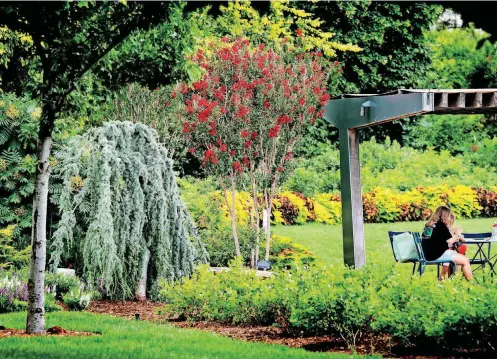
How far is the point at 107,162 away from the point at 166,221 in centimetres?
114

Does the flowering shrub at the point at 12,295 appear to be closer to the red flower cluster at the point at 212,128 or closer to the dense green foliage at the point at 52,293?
the dense green foliage at the point at 52,293

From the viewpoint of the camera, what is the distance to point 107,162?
1091 centimetres

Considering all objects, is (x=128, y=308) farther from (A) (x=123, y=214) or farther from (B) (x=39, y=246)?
(B) (x=39, y=246)

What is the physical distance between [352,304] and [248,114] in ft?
21.2

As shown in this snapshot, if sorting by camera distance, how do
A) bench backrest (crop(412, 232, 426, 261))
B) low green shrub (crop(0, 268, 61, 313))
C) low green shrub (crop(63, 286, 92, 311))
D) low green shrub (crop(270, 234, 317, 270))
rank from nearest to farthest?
low green shrub (crop(0, 268, 61, 313)), low green shrub (crop(63, 286, 92, 311)), bench backrest (crop(412, 232, 426, 261)), low green shrub (crop(270, 234, 317, 270))

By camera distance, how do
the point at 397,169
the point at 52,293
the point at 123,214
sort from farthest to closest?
the point at 397,169 → the point at 123,214 → the point at 52,293

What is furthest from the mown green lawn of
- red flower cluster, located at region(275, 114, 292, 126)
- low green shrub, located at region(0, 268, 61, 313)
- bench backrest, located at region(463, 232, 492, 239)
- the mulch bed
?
low green shrub, located at region(0, 268, 61, 313)

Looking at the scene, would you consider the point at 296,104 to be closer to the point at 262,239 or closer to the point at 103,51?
the point at 262,239

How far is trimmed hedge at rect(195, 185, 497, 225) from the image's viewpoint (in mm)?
17734

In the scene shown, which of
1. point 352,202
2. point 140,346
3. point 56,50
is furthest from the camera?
point 352,202

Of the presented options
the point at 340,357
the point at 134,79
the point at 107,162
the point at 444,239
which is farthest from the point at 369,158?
the point at 340,357

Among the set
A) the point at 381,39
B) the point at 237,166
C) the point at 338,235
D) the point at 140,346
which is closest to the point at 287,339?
the point at 140,346

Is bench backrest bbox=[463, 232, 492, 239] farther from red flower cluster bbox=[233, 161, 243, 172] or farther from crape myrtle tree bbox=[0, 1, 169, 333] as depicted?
crape myrtle tree bbox=[0, 1, 169, 333]

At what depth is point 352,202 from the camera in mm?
11250
